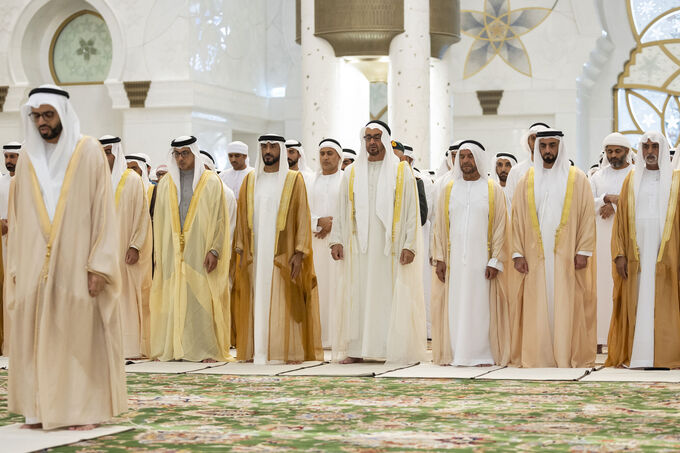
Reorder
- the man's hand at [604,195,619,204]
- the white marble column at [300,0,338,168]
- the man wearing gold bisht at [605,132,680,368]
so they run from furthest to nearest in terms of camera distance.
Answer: the white marble column at [300,0,338,168], the man's hand at [604,195,619,204], the man wearing gold bisht at [605,132,680,368]

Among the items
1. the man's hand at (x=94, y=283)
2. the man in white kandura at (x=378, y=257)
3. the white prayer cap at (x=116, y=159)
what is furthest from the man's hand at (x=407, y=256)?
the man's hand at (x=94, y=283)

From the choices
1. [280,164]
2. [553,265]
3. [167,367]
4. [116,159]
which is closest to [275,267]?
[280,164]

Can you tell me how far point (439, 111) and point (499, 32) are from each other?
1833mm

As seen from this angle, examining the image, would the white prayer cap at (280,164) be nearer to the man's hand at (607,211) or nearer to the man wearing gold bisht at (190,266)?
the man wearing gold bisht at (190,266)

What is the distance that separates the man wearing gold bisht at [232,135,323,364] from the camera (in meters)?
7.91

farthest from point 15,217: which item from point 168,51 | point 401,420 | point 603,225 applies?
point 168,51

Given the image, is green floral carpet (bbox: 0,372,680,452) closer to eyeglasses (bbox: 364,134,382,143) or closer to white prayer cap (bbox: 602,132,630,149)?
eyeglasses (bbox: 364,134,382,143)

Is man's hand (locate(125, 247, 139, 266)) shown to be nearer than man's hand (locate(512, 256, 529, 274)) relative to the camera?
No

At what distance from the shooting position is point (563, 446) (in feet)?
14.3

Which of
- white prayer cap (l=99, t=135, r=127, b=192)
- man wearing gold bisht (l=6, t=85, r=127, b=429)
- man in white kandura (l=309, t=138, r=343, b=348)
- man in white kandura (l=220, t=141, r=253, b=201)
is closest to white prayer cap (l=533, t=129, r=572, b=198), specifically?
man in white kandura (l=309, t=138, r=343, b=348)

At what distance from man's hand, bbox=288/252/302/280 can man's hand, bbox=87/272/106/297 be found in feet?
9.55

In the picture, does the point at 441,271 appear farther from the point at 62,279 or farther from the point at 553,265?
the point at 62,279

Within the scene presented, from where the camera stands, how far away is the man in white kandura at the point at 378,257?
7.75 m

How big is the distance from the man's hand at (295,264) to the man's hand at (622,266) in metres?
2.08
